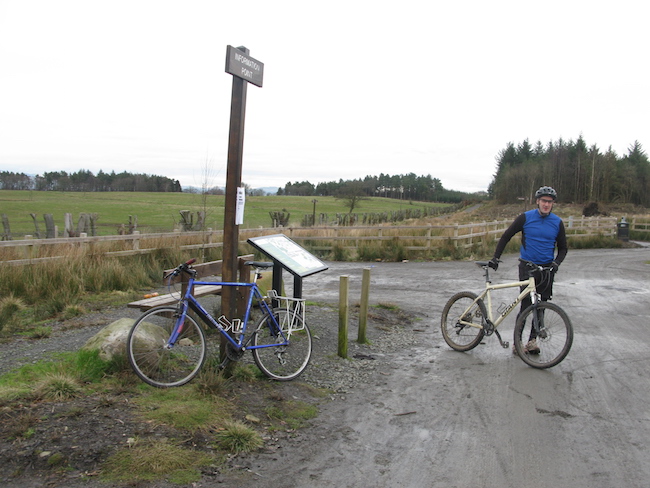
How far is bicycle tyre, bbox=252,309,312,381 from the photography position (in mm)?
5238

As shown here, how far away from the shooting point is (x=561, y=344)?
19.8 ft

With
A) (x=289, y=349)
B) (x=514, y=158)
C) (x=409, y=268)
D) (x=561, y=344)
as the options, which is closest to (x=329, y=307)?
(x=289, y=349)

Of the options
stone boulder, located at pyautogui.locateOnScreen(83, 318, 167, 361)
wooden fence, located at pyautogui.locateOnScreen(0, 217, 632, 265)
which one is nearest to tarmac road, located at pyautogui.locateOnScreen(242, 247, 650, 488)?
stone boulder, located at pyautogui.locateOnScreen(83, 318, 167, 361)

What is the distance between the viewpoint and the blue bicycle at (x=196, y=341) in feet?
15.3

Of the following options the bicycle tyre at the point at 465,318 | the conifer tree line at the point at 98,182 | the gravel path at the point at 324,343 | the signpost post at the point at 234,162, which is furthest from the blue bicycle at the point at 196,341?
the conifer tree line at the point at 98,182

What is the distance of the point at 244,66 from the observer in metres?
4.95

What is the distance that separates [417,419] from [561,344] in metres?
2.31

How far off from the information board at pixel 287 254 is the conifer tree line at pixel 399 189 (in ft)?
404

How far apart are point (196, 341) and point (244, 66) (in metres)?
2.71

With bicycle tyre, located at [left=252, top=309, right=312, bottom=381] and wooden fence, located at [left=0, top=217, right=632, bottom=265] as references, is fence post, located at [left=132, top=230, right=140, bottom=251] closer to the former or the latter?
wooden fence, located at [left=0, top=217, right=632, bottom=265]

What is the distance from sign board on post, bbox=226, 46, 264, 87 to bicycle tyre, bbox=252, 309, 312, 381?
7.31ft

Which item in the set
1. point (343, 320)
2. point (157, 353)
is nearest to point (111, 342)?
point (157, 353)

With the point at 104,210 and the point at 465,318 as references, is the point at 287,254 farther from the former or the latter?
the point at 104,210

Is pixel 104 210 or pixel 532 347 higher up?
pixel 104 210
